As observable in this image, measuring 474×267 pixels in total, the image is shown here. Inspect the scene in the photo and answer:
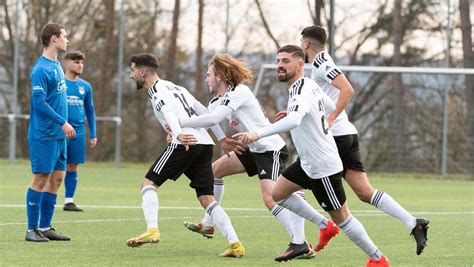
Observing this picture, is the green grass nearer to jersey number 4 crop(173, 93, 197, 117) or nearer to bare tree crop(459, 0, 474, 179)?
jersey number 4 crop(173, 93, 197, 117)

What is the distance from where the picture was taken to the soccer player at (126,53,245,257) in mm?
9406

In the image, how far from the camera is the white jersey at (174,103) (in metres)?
9.57

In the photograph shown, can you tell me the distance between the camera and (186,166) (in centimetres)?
980

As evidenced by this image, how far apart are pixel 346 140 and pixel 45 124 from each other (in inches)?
A: 112

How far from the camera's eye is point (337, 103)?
32.1ft

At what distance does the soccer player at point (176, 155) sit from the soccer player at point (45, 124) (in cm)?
90

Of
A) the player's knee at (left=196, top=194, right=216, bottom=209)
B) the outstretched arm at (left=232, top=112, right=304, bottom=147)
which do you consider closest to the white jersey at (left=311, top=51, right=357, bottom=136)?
the player's knee at (left=196, top=194, right=216, bottom=209)

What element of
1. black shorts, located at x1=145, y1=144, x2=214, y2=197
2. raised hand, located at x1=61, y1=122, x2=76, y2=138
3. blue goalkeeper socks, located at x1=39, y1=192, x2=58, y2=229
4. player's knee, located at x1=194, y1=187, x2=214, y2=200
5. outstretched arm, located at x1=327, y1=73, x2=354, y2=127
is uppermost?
outstretched arm, located at x1=327, y1=73, x2=354, y2=127

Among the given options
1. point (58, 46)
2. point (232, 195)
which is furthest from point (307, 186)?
point (232, 195)

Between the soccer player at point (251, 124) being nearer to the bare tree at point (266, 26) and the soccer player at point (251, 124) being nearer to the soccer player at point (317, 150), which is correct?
the soccer player at point (317, 150)

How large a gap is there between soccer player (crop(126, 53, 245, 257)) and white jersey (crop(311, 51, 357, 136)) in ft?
3.38

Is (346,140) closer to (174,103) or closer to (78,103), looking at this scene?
(174,103)

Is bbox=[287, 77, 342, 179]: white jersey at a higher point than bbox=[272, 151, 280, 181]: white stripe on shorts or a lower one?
higher

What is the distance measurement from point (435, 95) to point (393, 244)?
15.5 m
